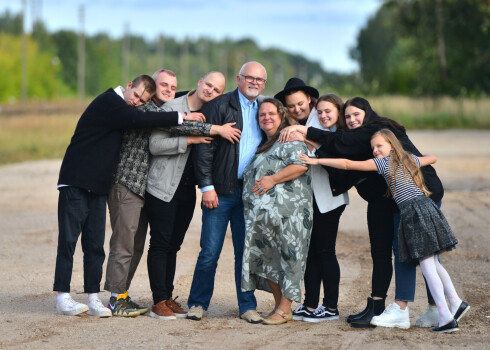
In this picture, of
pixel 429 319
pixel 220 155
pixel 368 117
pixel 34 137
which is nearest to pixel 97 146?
pixel 220 155

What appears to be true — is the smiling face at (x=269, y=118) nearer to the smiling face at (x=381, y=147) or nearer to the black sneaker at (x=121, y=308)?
the smiling face at (x=381, y=147)

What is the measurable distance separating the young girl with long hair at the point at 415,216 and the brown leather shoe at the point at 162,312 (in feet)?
5.71

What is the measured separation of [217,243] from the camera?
688cm

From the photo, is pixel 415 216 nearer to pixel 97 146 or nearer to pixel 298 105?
pixel 298 105

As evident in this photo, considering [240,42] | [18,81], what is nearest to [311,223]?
[18,81]

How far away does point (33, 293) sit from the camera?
Answer: 805 centimetres

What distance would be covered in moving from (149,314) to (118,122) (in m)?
1.70

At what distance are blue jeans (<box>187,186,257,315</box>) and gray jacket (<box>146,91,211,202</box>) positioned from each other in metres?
0.35

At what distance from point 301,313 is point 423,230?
130cm

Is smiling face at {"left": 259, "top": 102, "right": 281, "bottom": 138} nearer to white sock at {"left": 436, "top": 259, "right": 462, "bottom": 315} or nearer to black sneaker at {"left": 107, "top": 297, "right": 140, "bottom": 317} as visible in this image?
white sock at {"left": 436, "top": 259, "right": 462, "bottom": 315}

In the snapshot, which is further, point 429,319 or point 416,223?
point 429,319

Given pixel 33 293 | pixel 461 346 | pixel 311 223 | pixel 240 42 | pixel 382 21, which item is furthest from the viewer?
pixel 240 42

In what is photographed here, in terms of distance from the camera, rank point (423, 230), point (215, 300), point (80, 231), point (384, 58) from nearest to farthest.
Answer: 1. point (423, 230)
2. point (80, 231)
3. point (215, 300)
4. point (384, 58)

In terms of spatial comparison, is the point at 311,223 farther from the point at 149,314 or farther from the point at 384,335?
the point at 149,314
